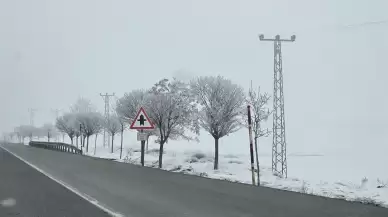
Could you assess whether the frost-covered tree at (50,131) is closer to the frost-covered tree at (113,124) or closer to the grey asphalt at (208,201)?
the frost-covered tree at (113,124)

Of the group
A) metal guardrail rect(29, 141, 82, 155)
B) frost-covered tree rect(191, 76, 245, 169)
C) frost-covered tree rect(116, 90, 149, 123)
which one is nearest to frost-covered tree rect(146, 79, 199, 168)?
frost-covered tree rect(191, 76, 245, 169)

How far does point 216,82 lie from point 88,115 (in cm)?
3822

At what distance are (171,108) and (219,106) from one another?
4.33m

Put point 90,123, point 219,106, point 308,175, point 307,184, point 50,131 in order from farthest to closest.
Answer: point 50,131 < point 90,123 < point 308,175 < point 219,106 < point 307,184

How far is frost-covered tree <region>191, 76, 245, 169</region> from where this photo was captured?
3444 centimetres

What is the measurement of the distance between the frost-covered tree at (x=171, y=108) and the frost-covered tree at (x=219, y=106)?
1.02 m

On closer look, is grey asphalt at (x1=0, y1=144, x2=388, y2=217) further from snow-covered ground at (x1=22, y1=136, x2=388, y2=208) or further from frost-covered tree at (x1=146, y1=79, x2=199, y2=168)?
frost-covered tree at (x1=146, y1=79, x2=199, y2=168)

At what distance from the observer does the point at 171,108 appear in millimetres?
32688

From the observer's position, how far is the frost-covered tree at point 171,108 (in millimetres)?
31594

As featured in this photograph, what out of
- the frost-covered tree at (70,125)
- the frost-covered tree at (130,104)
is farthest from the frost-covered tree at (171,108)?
the frost-covered tree at (70,125)

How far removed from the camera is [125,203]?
31.7ft

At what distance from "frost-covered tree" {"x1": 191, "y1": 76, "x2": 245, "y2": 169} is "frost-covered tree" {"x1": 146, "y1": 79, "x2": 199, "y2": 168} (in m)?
1.02

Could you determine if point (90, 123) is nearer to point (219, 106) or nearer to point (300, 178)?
point (219, 106)

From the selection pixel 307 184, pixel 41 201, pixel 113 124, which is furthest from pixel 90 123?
pixel 41 201
